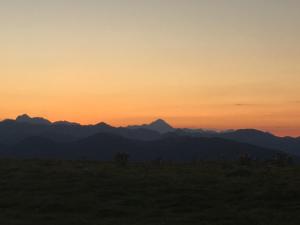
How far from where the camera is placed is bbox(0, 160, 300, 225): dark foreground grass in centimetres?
2516

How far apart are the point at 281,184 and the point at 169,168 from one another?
12.5m

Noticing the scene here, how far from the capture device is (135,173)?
1512 inches

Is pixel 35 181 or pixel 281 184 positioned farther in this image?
pixel 35 181

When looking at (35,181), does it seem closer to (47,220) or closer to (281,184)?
(47,220)

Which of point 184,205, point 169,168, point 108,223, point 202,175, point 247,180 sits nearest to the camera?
point 108,223

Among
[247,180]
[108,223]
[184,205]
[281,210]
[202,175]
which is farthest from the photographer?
[202,175]

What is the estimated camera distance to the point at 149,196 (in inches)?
1191

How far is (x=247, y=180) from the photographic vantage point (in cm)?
3400

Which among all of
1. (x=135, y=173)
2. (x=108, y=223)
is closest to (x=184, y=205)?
(x=108, y=223)

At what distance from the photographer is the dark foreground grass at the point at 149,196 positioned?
25156mm

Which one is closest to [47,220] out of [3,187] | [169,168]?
[3,187]

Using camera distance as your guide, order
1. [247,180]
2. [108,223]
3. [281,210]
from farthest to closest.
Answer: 1. [247,180]
2. [281,210]
3. [108,223]

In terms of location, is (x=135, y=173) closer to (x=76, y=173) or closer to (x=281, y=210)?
(x=76, y=173)

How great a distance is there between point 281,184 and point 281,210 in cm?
600
